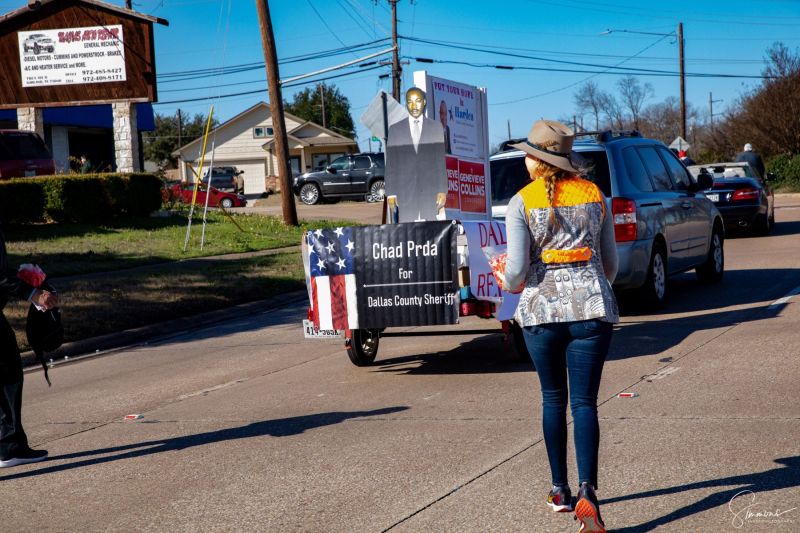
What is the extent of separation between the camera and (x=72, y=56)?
29.4m

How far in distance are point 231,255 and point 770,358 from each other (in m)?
14.0

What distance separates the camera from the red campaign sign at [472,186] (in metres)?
11.1

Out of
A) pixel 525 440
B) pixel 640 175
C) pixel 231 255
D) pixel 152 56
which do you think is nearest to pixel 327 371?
pixel 525 440

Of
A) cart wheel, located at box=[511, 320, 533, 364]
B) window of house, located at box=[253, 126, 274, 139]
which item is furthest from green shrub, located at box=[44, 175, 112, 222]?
window of house, located at box=[253, 126, 274, 139]

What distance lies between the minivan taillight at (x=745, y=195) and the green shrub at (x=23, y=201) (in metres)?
15.4

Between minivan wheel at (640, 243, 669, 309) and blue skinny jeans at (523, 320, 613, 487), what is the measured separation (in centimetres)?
733

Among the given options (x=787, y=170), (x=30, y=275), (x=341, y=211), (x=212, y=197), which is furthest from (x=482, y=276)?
(x=787, y=170)

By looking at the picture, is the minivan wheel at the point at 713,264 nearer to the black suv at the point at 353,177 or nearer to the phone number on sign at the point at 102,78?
the phone number on sign at the point at 102,78

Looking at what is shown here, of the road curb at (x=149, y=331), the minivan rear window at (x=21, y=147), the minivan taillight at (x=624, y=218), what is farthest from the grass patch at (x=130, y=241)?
the minivan taillight at (x=624, y=218)

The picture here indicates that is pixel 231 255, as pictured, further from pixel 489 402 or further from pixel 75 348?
pixel 489 402

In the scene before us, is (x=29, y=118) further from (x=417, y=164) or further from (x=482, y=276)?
(x=482, y=276)

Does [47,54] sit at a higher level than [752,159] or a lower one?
higher

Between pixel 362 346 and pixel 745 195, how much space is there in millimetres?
14143

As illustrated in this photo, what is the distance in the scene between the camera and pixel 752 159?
→ 25859mm
